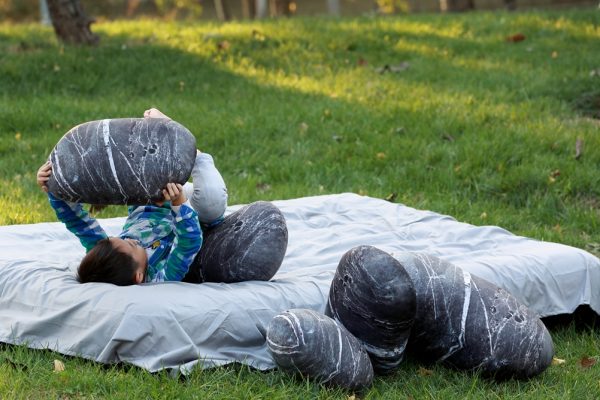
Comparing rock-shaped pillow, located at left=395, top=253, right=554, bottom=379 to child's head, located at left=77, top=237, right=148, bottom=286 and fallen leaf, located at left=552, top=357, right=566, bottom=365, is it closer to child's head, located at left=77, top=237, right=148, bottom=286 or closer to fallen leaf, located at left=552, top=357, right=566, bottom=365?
fallen leaf, located at left=552, top=357, right=566, bottom=365

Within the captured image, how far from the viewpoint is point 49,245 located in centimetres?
496

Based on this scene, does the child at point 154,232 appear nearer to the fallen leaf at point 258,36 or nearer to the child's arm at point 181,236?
the child's arm at point 181,236

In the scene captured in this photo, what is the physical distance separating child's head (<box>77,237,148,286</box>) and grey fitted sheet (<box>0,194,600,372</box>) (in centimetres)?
10

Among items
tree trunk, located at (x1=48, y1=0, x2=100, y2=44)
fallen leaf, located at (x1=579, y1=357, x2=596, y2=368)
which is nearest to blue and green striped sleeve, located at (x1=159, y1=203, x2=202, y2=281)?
fallen leaf, located at (x1=579, y1=357, x2=596, y2=368)

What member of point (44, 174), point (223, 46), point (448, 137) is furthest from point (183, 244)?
point (223, 46)

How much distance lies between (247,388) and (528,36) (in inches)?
322

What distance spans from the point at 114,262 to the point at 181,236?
34cm

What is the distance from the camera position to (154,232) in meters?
4.25

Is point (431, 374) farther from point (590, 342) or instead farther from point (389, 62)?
point (389, 62)

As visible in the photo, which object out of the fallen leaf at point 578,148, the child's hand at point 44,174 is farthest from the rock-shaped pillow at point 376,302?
the fallen leaf at point 578,148

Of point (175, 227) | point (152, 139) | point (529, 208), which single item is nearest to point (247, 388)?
point (175, 227)

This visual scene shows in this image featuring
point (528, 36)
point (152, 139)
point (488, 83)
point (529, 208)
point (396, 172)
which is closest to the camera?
point (152, 139)

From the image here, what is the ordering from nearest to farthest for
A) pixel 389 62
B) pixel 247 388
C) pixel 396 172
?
pixel 247 388, pixel 396 172, pixel 389 62

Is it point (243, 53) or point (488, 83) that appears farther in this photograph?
point (243, 53)
